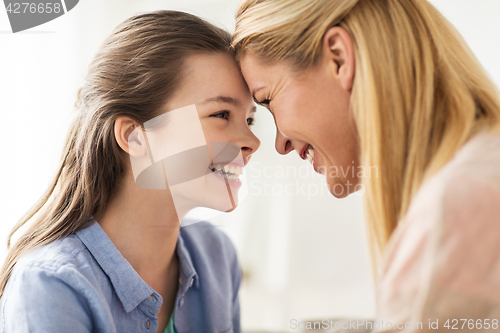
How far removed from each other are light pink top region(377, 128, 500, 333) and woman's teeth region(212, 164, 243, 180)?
22.2 inches

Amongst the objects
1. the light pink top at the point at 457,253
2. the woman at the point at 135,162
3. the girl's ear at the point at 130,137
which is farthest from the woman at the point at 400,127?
the girl's ear at the point at 130,137

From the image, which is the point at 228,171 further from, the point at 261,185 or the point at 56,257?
the point at 261,185

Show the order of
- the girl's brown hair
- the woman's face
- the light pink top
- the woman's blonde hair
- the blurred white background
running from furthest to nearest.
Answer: the blurred white background < the girl's brown hair < the woman's face < the woman's blonde hair < the light pink top

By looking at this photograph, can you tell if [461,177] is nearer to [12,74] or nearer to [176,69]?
[176,69]

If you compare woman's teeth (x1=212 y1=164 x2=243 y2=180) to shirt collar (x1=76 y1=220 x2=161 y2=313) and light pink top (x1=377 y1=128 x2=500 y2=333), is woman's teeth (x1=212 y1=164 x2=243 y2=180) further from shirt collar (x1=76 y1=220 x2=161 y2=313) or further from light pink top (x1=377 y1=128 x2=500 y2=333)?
light pink top (x1=377 y1=128 x2=500 y2=333)

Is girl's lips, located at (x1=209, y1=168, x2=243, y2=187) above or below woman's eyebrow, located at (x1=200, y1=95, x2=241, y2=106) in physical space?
below

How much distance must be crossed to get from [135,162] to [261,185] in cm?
112

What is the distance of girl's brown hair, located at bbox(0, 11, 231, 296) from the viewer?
94cm

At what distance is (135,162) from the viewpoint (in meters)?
0.97

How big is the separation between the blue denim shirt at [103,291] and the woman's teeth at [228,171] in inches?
10.2

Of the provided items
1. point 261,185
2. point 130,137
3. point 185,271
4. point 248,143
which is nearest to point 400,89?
point 248,143

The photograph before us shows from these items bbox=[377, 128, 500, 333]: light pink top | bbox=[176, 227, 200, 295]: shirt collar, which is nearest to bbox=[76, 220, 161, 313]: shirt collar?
bbox=[176, 227, 200, 295]: shirt collar

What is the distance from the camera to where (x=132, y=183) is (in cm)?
98

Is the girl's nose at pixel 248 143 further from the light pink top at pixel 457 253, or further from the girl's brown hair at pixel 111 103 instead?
the light pink top at pixel 457 253
